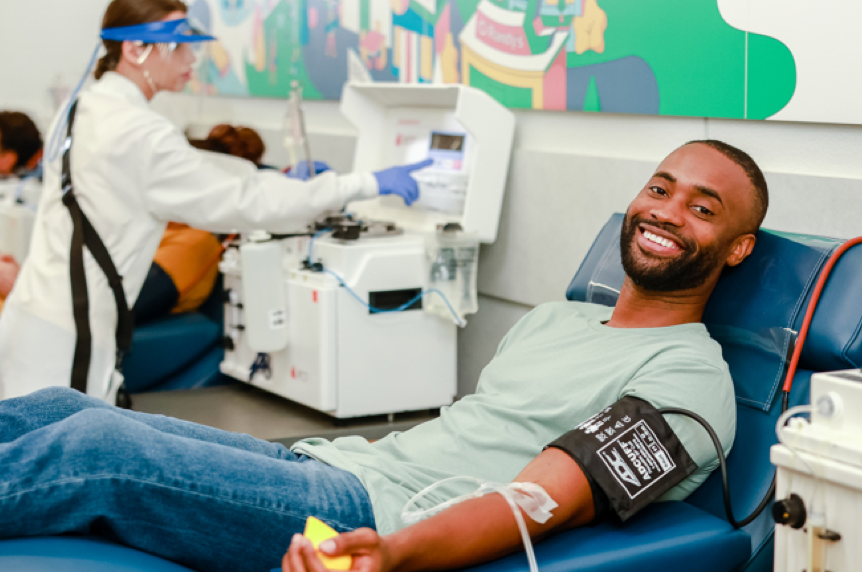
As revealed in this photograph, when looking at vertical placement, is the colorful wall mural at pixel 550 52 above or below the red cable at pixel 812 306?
above

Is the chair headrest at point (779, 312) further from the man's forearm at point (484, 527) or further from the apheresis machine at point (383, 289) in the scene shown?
the apheresis machine at point (383, 289)

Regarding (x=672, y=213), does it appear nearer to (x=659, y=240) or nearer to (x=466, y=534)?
(x=659, y=240)

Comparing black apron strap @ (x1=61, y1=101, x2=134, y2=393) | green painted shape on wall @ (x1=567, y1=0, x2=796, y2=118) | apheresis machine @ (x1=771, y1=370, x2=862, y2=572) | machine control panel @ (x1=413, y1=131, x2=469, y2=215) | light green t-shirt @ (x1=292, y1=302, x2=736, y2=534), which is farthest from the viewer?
machine control panel @ (x1=413, y1=131, x2=469, y2=215)

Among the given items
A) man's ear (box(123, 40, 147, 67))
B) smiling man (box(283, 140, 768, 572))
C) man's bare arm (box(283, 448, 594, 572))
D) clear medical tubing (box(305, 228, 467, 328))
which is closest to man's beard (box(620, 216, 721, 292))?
smiling man (box(283, 140, 768, 572))

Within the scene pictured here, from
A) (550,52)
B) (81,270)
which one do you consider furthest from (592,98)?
(81,270)

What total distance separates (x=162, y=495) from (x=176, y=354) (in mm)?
1974

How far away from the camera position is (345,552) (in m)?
1.11

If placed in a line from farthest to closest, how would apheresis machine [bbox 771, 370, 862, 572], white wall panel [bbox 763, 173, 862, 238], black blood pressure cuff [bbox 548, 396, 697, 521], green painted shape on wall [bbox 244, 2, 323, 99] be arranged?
green painted shape on wall [bbox 244, 2, 323, 99], white wall panel [bbox 763, 173, 862, 238], black blood pressure cuff [bbox 548, 396, 697, 521], apheresis machine [bbox 771, 370, 862, 572]

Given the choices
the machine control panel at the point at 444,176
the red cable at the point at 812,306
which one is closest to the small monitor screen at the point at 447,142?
the machine control panel at the point at 444,176

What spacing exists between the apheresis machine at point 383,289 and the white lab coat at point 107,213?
243 millimetres

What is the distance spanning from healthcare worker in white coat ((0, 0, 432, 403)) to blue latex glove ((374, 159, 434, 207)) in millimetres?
201

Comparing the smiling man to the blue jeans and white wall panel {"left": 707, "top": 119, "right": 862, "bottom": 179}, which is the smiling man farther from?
white wall panel {"left": 707, "top": 119, "right": 862, "bottom": 179}

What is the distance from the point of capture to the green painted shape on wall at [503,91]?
9.08ft

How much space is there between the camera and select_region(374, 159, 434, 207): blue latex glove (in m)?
2.79
